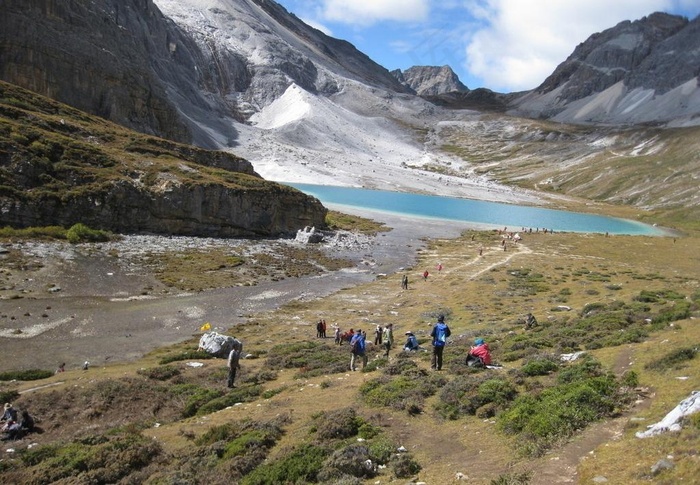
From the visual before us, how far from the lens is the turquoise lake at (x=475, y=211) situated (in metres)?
125

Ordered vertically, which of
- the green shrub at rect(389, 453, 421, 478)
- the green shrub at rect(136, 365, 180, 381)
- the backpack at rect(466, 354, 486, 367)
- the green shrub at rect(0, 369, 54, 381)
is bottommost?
the green shrub at rect(0, 369, 54, 381)

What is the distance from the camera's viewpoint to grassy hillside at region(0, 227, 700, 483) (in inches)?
442

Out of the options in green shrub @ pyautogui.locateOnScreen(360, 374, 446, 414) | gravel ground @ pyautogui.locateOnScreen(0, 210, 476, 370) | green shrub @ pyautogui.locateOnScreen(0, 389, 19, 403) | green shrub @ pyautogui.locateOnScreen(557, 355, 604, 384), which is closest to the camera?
green shrub @ pyautogui.locateOnScreen(557, 355, 604, 384)

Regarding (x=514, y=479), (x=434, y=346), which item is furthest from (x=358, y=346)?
(x=514, y=479)

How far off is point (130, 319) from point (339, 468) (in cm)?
2851

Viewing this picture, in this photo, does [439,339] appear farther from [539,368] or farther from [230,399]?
[230,399]

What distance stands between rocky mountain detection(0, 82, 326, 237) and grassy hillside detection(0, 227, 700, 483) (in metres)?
33.6

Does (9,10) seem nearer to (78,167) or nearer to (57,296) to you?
(78,167)

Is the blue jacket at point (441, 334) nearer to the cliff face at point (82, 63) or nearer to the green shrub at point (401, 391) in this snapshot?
the green shrub at point (401, 391)

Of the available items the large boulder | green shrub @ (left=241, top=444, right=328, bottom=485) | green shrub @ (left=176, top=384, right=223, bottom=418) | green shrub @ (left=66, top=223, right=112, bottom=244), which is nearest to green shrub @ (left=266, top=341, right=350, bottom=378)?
the large boulder

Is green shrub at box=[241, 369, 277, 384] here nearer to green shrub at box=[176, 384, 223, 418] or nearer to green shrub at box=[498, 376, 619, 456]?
green shrub at box=[176, 384, 223, 418]

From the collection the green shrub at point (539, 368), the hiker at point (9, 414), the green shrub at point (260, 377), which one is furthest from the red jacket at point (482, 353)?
the hiker at point (9, 414)

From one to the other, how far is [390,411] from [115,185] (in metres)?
53.6

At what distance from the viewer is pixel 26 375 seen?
23844 mm
